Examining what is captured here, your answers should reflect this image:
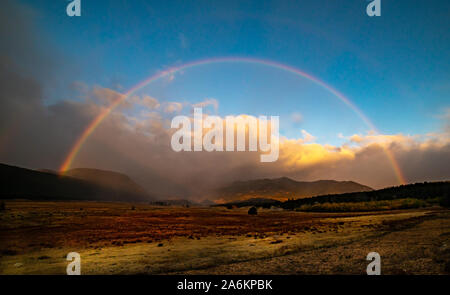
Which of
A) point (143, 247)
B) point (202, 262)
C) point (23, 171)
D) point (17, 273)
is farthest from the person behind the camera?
point (23, 171)

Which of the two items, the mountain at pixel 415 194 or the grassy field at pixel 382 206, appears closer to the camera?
the grassy field at pixel 382 206

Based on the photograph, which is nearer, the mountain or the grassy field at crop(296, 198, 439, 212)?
the grassy field at crop(296, 198, 439, 212)

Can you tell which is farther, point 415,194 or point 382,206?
point 415,194

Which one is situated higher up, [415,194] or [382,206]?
[415,194]

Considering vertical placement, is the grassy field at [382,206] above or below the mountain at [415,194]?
below

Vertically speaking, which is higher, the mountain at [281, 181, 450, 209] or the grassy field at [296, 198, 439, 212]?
the mountain at [281, 181, 450, 209]

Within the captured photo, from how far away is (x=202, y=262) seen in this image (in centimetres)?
1297
